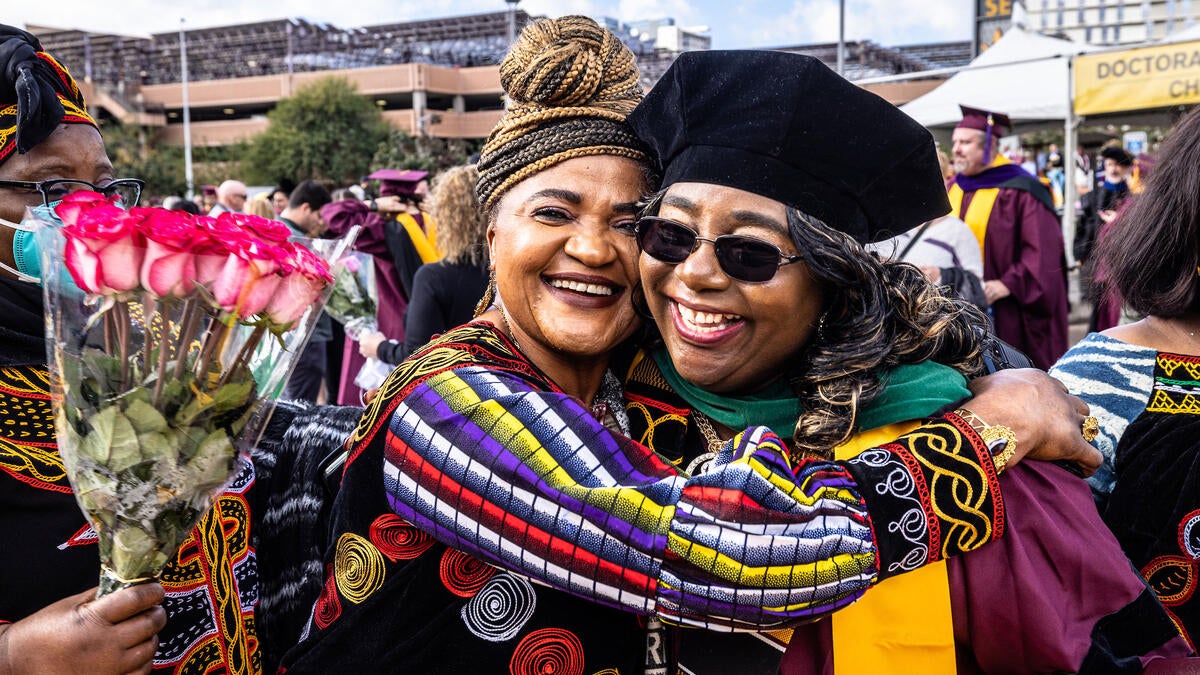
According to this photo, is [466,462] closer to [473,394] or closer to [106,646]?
[473,394]

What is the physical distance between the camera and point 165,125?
60031mm

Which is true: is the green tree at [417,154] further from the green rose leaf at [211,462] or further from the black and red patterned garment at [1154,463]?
the green rose leaf at [211,462]

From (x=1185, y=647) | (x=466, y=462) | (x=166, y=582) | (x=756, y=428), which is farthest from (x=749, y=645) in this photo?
(x=166, y=582)

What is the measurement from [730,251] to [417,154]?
41.1m

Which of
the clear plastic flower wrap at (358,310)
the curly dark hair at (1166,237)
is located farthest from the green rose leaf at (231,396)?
the clear plastic flower wrap at (358,310)

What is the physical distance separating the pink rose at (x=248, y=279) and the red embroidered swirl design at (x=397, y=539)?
0.52 metres

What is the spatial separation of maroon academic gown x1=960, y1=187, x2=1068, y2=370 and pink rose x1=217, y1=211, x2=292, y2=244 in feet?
20.7

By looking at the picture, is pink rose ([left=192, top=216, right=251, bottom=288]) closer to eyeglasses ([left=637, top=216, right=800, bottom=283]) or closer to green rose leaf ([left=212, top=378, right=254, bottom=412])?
green rose leaf ([left=212, top=378, right=254, bottom=412])

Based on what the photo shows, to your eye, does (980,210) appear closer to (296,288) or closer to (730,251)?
(730,251)

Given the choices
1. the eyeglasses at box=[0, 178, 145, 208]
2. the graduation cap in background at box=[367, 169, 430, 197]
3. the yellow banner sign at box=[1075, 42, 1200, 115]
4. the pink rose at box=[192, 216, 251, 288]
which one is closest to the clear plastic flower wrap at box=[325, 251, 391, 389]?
the graduation cap in background at box=[367, 169, 430, 197]

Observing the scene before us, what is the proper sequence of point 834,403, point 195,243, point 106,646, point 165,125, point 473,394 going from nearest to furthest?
1. point 195,243
2. point 106,646
3. point 473,394
4. point 834,403
5. point 165,125

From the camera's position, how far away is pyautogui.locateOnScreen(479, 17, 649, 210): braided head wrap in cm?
202

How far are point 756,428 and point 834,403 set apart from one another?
0.77 ft

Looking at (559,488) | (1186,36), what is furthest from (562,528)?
(1186,36)
